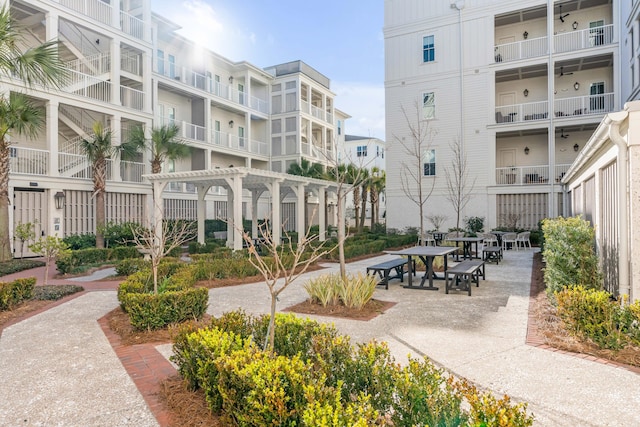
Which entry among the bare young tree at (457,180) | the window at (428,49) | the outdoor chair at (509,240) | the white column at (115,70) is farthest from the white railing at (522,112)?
the white column at (115,70)

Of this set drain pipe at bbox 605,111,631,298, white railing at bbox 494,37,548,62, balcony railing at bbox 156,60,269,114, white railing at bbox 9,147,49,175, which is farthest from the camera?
balcony railing at bbox 156,60,269,114

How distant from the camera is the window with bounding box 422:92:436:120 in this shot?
945 inches

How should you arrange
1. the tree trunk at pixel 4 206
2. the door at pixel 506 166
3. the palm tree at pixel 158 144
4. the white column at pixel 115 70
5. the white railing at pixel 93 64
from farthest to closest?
the door at pixel 506 166 → the white column at pixel 115 70 → the white railing at pixel 93 64 → the palm tree at pixel 158 144 → the tree trunk at pixel 4 206

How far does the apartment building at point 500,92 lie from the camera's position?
20812mm

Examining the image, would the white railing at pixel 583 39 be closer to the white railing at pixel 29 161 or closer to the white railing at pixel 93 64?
the white railing at pixel 93 64

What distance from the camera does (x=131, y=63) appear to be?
21281 mm

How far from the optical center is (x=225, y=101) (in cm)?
2677

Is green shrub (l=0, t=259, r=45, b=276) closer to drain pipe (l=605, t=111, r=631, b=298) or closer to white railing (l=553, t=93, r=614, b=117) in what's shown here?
drain pipe (l=605, t=111, r=631, b=298)

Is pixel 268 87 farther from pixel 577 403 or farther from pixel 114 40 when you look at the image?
pixel 577 403

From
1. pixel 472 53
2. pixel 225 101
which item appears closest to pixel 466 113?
pixel 472 53

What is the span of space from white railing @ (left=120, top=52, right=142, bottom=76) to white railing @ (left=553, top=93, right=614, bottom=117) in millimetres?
22985

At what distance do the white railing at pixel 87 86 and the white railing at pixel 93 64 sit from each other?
857mm

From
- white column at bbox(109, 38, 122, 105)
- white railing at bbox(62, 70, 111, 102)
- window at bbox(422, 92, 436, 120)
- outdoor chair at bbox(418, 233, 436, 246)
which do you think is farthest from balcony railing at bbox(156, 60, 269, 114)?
outdoor chair at bbox(418, 233, 436, 246)

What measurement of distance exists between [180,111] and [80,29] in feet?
23.3
